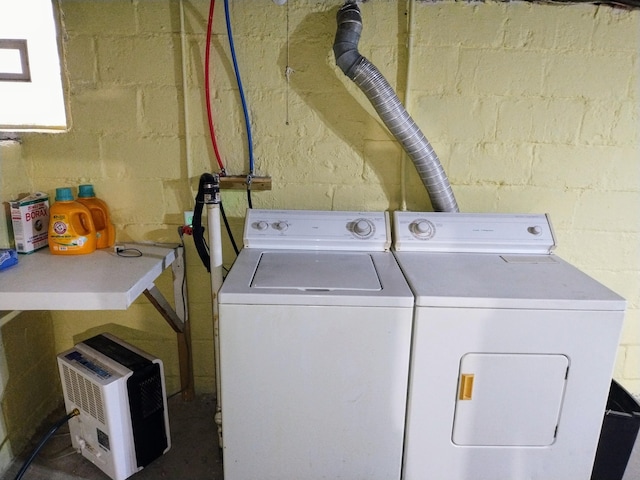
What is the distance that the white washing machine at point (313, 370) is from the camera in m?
1.14

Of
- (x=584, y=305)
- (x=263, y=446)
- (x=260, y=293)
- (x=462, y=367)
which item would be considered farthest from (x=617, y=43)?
(x=263, y=446)

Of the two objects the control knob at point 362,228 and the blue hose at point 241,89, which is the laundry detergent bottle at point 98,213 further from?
the control knob at point 362,228

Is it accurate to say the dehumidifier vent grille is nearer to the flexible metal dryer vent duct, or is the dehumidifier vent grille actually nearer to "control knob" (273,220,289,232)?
"control knob" (273,220,289,232)

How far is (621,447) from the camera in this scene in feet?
4.74

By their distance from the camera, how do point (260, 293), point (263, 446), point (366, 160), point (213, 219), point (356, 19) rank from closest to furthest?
A: 1. point (260, 293)
2. point (263, 446)
3. point (213, 219)
4. point (356, 19)
5. point (366, 160)

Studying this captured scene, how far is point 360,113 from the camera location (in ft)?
5.49

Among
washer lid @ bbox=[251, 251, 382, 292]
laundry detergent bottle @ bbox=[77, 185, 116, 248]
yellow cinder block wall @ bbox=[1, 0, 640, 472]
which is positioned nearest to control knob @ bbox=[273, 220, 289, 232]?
washer lid @ bbox=[251, 251, 382, 292]

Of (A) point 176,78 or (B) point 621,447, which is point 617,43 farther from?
(A) point 176,78

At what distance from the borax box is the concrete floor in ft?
2.51

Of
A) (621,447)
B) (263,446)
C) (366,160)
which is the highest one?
(366,160)

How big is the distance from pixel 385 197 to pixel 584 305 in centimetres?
84

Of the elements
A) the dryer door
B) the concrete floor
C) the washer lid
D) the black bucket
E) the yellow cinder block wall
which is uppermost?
the yellow cinder block wall

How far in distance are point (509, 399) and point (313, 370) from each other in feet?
1.81

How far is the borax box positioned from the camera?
5.08 feet
